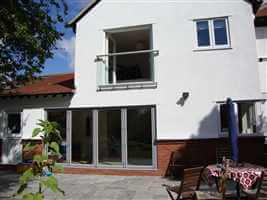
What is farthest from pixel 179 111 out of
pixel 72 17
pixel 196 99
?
pixel 72 17

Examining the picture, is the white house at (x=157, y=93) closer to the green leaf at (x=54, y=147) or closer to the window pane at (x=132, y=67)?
the window pane at (x=132, y=67)

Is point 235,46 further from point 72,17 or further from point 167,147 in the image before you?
point 72,17

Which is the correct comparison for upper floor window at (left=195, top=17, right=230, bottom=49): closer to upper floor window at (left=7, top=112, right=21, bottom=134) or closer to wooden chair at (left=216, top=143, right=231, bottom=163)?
wooden chair at (left=216, top=143, right=231, bottom=163)

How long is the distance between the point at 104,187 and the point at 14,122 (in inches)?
254

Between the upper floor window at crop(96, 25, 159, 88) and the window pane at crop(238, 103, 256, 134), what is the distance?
3.84m

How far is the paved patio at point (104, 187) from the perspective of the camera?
7037 millimetres

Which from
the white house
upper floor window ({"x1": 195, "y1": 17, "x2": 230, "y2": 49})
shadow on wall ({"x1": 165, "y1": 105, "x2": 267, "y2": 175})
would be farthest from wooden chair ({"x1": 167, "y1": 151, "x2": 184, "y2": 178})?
upper floor window ({"x1": 195, "y1": 17, "x2": 230, "y2": 49})

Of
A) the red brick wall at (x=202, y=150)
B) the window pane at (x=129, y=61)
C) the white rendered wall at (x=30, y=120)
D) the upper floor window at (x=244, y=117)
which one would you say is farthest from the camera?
the window pane at (x=129, y=61)

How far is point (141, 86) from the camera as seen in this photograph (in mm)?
10156

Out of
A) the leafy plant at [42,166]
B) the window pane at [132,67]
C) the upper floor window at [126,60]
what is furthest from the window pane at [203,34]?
the leafy plant at [42,166]

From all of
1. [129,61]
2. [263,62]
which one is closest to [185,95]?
[129,61]

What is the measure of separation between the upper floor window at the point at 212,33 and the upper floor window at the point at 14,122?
9.12 meters

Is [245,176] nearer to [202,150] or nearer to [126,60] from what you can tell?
[202,150]

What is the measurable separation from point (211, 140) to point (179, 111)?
65.9 inches
